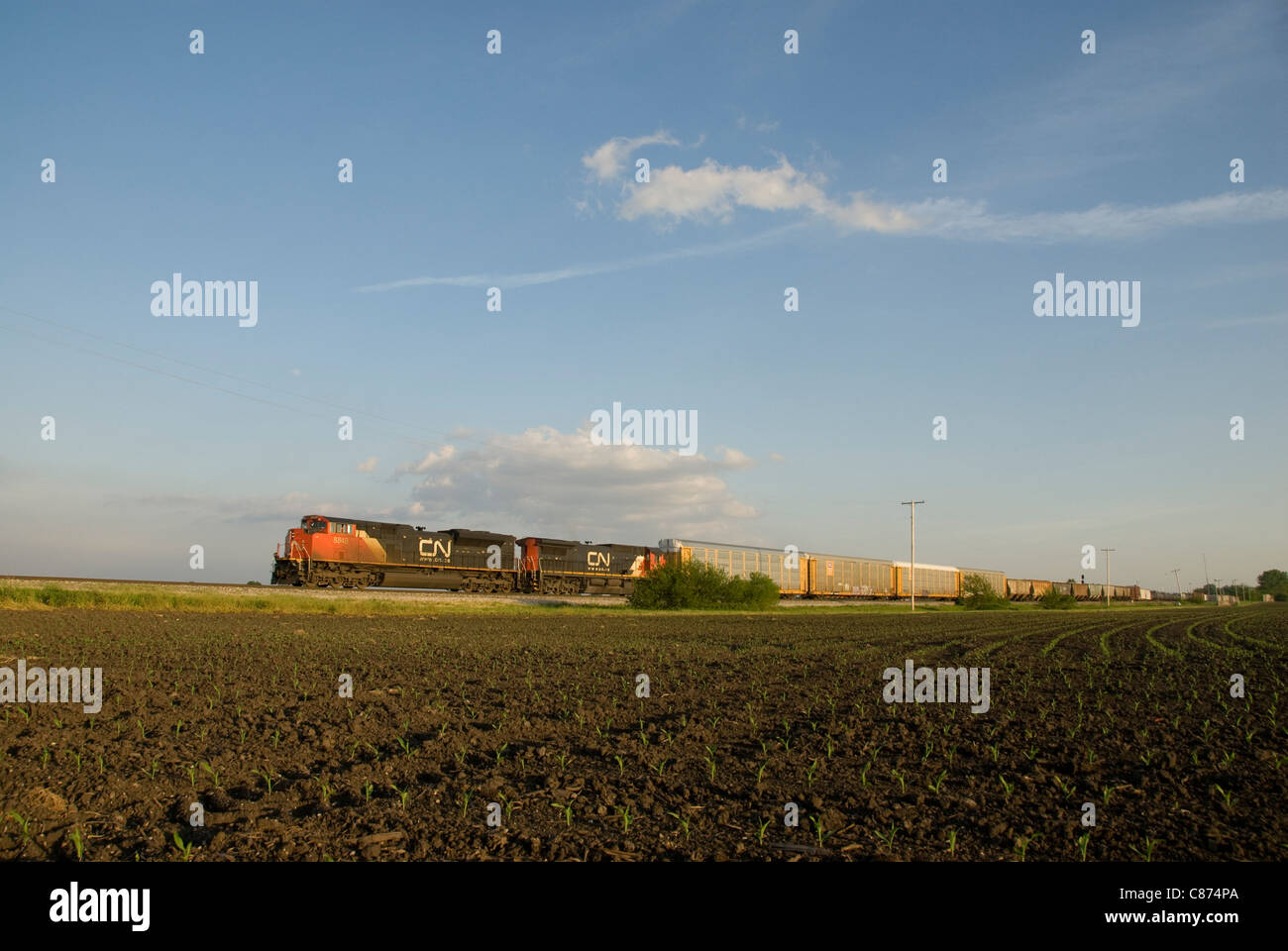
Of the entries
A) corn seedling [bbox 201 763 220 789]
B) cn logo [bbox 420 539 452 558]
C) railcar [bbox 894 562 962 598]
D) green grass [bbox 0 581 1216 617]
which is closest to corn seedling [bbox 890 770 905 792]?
corn seedling [bbox 201 763 220 789]

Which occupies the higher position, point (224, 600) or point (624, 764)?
point (624, 764)

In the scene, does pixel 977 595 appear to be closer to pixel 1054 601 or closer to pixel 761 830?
pixel 1054 601

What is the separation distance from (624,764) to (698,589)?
4115 cm

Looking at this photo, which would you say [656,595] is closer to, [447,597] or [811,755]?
[447,597]

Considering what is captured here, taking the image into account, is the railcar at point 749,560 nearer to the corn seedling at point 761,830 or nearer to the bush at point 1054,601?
the bush at point 1054,601

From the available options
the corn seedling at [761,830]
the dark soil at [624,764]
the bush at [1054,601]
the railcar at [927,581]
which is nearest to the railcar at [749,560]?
the railcar at [927,581]

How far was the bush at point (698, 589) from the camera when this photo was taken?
159ft

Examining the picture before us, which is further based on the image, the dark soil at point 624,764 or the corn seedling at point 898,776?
the corn seedling at point 898,776

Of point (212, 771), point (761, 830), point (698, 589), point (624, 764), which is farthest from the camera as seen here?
point (698, 589)

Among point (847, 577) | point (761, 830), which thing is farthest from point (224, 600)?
point (847, 577)

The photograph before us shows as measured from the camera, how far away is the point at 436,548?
4659 cm

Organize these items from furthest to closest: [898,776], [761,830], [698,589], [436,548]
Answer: [698,589], [436,548], [898,776], [761,830]

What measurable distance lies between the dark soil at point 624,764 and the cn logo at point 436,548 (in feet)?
94.7
